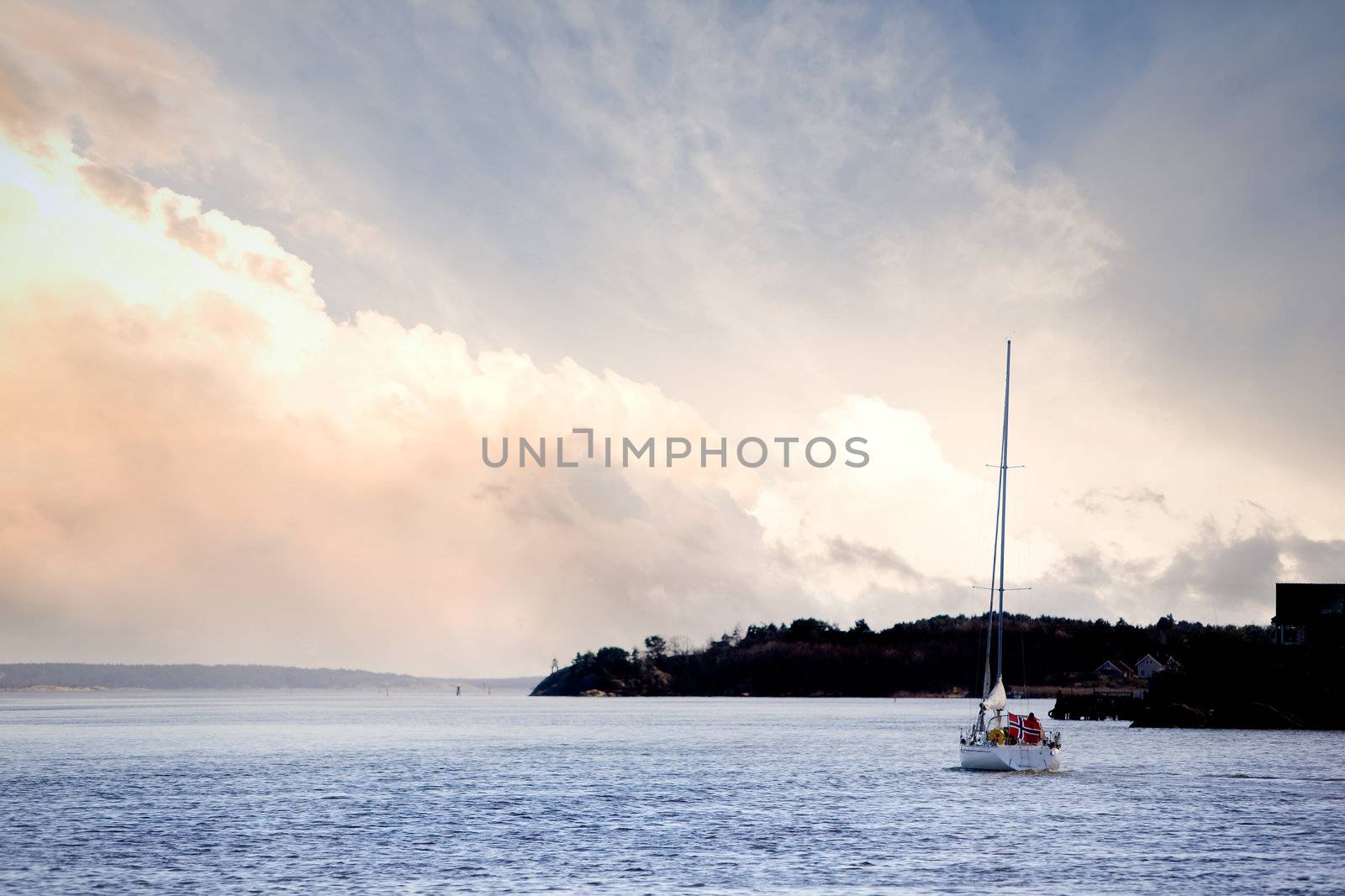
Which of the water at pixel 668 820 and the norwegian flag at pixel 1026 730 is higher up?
the norwegian flag at pixel 1026 730

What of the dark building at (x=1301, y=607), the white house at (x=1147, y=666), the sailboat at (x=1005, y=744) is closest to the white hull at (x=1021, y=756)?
the sailboat at (x=1005, y=744)

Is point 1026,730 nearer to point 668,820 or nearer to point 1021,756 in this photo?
point 1021,756

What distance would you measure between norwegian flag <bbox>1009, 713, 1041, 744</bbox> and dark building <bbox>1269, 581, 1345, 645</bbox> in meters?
71.6

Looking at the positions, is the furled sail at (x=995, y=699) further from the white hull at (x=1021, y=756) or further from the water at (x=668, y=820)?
the water at (x=668, y=820)

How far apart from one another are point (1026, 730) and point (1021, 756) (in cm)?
173

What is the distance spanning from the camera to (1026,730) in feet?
233

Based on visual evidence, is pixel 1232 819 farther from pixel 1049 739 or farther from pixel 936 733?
pixel 936 733

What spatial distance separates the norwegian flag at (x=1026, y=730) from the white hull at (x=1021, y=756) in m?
0.66

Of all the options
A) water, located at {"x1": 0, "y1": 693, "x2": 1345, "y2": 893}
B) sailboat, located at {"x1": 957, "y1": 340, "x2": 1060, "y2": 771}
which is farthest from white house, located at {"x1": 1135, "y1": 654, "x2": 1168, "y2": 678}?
sailboat, located at {"x1": 957, "y1": 340, "x2": 1060, "y2": 771}

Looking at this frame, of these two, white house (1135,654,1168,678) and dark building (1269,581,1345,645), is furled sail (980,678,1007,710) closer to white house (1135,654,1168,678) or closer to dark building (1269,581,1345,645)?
dark building (1269,581,1345,645)

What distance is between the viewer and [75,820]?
52.3 meters

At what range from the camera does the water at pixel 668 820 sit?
1538 inches

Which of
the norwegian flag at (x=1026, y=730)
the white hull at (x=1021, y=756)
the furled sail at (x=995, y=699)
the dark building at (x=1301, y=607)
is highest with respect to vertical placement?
the dark building at (x=1301, y=607)

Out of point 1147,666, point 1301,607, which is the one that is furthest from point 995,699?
point 1147,666
